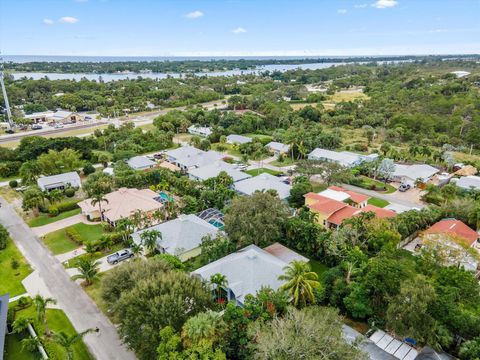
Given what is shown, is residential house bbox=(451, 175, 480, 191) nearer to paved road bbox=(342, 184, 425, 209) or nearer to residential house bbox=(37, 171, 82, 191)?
paved road bbox=(342, 184, 425, 209)

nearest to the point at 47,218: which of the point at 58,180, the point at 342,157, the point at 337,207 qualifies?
the point at 58,180

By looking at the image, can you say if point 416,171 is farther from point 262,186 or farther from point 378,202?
point 262,186

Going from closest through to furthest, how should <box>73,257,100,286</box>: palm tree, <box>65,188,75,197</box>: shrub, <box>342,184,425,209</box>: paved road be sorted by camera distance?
<box>73,257,100,286</box>: palm tree, <box>342,184,425,209</box>: paved road, <box>65,188,75,197</box>: shrub

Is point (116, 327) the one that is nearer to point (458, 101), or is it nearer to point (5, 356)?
point (5, 356)

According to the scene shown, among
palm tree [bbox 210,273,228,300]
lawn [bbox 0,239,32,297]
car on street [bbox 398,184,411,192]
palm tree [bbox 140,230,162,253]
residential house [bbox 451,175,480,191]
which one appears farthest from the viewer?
car on street [bbox 398,184,411,192]

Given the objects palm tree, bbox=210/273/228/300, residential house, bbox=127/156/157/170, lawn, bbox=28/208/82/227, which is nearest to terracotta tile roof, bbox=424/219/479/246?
palm tree, bbox=210/273/228/300

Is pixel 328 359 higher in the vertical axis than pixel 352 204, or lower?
higher

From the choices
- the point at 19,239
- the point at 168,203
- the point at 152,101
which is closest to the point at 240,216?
the point at 168,203
